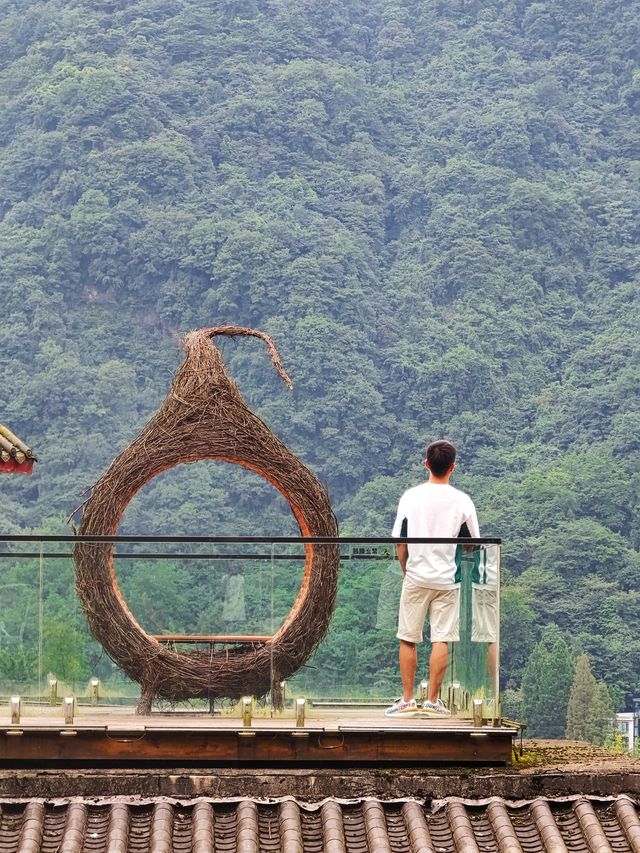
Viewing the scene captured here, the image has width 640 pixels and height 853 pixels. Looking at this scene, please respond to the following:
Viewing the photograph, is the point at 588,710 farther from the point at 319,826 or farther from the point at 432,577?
the point at 319,826

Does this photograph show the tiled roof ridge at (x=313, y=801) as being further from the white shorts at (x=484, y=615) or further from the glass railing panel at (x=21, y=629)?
the white shorts at (x=484, y=615)

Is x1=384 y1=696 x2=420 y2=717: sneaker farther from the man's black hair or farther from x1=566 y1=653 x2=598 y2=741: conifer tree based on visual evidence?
x1=566 y1=653 x2=598 y2=741: conifer tree

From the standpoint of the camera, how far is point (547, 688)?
57.1m

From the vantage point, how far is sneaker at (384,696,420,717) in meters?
7.18

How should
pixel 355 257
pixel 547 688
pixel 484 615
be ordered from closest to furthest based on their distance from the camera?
pixel 484 615
pixel 547 688
pixel 355 257

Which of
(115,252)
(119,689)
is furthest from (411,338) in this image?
(119,689)

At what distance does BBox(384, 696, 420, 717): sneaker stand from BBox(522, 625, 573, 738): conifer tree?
50129 mm

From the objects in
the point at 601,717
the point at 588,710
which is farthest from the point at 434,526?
the point at 601,717

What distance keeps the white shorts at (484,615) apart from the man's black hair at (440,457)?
55cm

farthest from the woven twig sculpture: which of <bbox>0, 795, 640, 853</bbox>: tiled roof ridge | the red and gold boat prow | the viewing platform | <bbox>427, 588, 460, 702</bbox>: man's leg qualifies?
the red and gold boat prow

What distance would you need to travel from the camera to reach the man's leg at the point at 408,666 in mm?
7258

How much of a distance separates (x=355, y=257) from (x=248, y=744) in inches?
3185

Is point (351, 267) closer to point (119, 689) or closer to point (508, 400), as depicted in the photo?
point (508, 400)

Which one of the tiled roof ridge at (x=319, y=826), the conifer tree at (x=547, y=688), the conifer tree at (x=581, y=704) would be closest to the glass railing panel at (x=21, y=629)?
the tiled roof ridge at (x=319, y=826)
